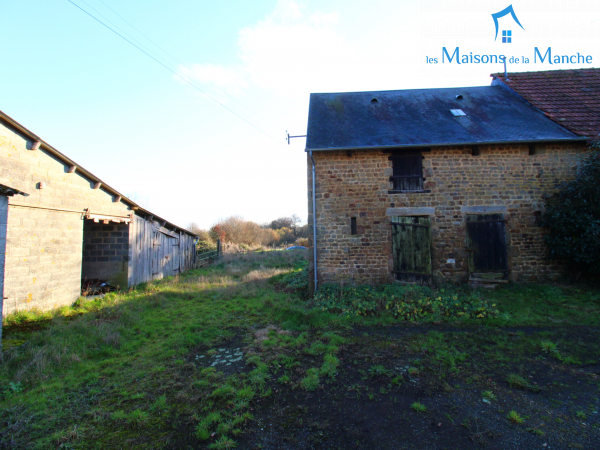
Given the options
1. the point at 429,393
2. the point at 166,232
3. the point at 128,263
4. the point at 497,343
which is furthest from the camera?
the point at 166,232

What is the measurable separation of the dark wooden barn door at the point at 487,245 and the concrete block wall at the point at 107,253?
35.0 feet

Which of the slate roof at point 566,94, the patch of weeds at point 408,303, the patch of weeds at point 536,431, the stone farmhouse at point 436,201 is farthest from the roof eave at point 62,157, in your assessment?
the slate roof at point 566,94

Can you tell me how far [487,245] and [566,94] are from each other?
7.07 meters

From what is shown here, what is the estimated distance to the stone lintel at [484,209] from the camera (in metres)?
8.80

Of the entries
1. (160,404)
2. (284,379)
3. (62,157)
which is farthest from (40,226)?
(284,379)

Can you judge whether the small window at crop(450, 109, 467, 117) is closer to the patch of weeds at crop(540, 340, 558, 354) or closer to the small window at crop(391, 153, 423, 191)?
the small window at crop(391, 153, 423, 191)

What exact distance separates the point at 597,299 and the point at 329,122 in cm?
861

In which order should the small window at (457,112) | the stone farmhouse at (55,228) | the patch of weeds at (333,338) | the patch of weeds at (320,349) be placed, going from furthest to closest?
1. the small window at (457,112)
2. the stone farmhouse at (55,228)
3. the patch of weeds at (333,338)
4. the patch of weeds at (320,349)

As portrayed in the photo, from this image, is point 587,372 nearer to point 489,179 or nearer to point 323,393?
point 323,393

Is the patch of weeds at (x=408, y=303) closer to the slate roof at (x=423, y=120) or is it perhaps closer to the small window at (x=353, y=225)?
the small window at (x=353, y=225)

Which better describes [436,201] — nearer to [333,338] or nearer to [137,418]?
[333,338]

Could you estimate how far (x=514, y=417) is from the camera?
3.28 metres

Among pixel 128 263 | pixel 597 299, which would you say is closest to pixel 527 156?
pixel 597 299

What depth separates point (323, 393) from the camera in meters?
3.91
